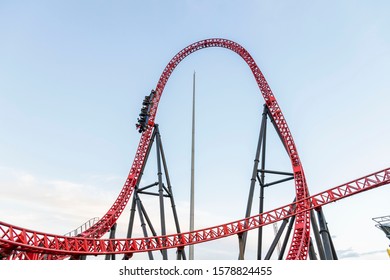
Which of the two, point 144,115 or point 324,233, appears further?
point 144,115

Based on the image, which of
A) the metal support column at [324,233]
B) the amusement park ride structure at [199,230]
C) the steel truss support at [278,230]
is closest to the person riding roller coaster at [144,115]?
the amusement park ride structure at [199,230]

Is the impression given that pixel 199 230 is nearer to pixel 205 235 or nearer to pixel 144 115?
pixel 205 235

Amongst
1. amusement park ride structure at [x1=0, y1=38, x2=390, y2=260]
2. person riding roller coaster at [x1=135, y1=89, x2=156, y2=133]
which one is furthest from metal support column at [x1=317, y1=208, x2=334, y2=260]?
person riding roller coaster at [x1=135, y1=89, x2=156, y2=133]

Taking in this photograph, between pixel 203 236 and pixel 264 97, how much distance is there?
8614 millimetres

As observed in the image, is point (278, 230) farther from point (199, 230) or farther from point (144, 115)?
point (144, 115)

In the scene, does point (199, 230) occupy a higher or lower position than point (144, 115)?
lower

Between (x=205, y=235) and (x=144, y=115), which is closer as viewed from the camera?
(x=205, y=235)

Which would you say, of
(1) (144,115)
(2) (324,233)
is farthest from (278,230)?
(1) (144,115)

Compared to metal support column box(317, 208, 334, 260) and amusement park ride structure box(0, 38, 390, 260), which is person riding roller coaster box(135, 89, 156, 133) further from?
metal support column box(317, 208, 334, 260)

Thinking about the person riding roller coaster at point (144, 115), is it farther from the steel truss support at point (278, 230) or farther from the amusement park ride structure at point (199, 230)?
the steel truss support at point (278, 230)

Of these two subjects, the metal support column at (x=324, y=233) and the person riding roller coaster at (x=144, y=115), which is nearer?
the metal support column at (x=324, y=233)
